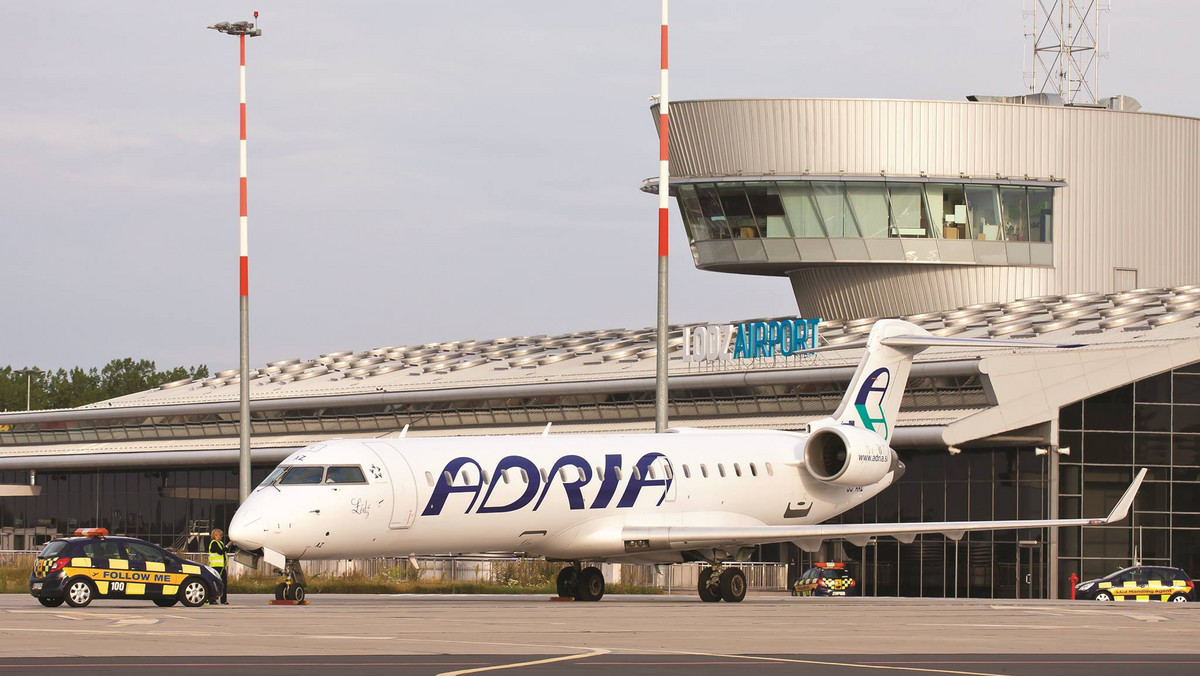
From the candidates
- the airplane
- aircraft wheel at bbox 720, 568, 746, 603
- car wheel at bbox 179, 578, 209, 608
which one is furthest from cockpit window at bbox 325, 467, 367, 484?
aircraft wheel at bbox 720, 568, 746, 603

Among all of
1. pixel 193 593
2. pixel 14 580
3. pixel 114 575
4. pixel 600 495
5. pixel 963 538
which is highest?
pixel 600 495

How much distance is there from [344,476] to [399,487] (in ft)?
3.19

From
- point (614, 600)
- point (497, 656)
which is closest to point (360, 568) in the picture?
point (614, 600)

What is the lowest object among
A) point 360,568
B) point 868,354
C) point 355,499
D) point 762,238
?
point 360,568

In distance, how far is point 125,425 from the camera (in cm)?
7656

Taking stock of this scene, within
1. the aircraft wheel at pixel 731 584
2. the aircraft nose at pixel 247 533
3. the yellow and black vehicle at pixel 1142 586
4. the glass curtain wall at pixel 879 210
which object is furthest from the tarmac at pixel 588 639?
the glass curtain wall at pixel 879 210

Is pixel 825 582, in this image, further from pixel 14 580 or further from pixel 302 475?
pixel 302 475

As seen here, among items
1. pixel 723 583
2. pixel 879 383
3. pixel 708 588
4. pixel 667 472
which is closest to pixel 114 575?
pixel 667 472

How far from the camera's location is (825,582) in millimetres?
51875

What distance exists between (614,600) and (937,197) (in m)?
33.4

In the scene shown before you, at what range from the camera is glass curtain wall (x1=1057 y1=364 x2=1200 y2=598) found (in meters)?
50.1

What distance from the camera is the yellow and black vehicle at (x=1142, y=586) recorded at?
4588cm

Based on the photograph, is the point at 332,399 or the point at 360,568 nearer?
the point at 360,568

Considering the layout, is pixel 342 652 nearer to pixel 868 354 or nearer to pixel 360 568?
pixel 868 354
